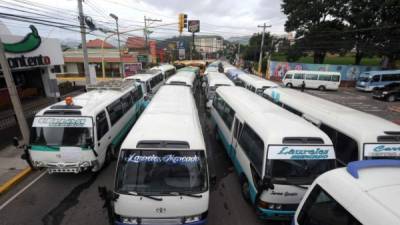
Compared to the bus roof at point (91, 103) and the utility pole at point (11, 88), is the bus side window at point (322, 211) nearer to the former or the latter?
the bus roof at point (91, 103)

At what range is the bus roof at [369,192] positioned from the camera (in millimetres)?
2342

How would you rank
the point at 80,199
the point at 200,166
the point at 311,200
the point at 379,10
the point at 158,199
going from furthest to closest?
1. the point at 379,10
2. the point at 80,199
3. the point at 200,166
4. the point at 158,199
5. the point at 311,200

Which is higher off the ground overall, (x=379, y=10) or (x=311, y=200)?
(x=379, y=10)

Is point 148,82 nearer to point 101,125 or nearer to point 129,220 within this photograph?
point 101,125

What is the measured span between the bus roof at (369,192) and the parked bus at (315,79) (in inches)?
1097

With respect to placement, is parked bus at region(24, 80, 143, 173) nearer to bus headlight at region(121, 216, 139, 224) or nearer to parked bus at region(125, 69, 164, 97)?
bus headlight at region(121, 216, 139, 224)

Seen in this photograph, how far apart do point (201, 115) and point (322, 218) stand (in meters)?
12.7

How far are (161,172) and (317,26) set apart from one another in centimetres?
3737

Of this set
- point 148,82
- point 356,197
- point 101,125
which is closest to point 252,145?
point 356,197

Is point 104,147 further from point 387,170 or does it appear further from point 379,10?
point 379,10

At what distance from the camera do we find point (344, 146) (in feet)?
20.5

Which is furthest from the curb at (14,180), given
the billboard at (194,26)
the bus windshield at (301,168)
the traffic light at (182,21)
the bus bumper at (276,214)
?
the billboard at (194,26)

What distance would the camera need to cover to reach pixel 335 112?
741cm

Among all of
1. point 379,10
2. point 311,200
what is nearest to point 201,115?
point 311,200
